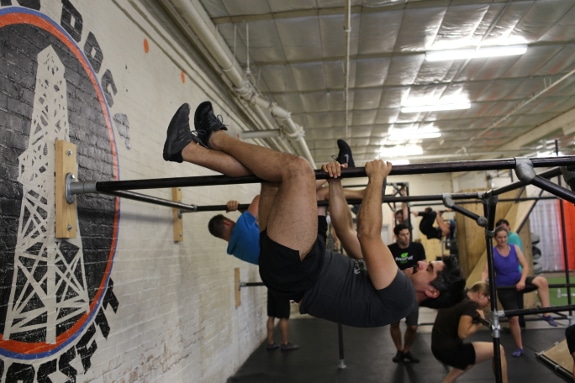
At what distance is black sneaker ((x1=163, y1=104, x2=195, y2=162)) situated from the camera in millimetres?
2035

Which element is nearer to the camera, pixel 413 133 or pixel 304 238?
pixel 304 238

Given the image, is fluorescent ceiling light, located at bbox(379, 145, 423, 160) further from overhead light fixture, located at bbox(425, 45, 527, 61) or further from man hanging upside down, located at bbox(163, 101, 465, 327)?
man hanging upside down, located at bbox(163, 101, 465, 327)

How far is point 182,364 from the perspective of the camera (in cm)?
347

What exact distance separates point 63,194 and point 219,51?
2465 millimetres

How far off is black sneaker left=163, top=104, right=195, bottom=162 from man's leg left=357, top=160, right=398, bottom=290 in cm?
88

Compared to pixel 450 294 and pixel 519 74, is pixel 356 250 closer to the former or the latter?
pixel 450 294

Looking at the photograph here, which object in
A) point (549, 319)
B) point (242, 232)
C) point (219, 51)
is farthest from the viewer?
point (549, 319)

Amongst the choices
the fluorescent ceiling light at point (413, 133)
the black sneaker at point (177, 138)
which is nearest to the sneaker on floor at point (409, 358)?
the black sneaker at point (177, 138)

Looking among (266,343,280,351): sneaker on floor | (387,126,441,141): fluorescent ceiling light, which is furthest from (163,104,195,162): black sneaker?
(387,126,441,141): fluorescent ceiling light

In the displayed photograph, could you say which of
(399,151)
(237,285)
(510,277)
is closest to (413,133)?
(399,151)

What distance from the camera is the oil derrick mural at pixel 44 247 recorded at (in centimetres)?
185

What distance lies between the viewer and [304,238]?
1.92 meters

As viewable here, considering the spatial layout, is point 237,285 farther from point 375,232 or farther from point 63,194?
point 375,232

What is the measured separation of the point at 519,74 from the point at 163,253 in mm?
6030
